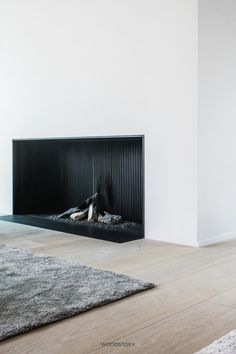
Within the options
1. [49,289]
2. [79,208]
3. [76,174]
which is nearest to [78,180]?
[76,174]

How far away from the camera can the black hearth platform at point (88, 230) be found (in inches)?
157

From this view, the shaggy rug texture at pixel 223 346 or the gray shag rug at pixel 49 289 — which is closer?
the shaggy rug texture at pixel 223 346

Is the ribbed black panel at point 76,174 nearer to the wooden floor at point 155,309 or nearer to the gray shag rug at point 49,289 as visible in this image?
the wooden floor at point 155,309

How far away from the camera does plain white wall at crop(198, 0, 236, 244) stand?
12.1ft

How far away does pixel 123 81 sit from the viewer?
4062 mm

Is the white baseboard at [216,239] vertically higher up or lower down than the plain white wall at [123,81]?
lower down

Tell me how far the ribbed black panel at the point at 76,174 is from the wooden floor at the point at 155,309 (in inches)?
39.3

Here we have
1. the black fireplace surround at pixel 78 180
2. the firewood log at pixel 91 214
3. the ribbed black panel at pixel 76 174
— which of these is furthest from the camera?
the firewood log at pixel 91 214

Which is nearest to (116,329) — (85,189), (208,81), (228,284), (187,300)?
(187,300)

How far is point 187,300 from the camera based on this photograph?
2375 millimetres

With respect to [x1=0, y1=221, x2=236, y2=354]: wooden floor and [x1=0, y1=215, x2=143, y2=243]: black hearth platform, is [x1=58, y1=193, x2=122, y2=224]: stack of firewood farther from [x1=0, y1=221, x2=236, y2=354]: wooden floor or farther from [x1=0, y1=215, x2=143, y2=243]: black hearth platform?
[x1=0, y1=221, x2=236, y2=354]: wooden floor

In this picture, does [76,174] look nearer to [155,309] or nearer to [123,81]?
[123,81]

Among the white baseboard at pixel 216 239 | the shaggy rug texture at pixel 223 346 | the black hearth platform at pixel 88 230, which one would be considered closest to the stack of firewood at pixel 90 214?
the black hearth platform at pixel 88 230

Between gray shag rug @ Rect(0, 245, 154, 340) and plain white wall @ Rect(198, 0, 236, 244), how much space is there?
4.21 ft
